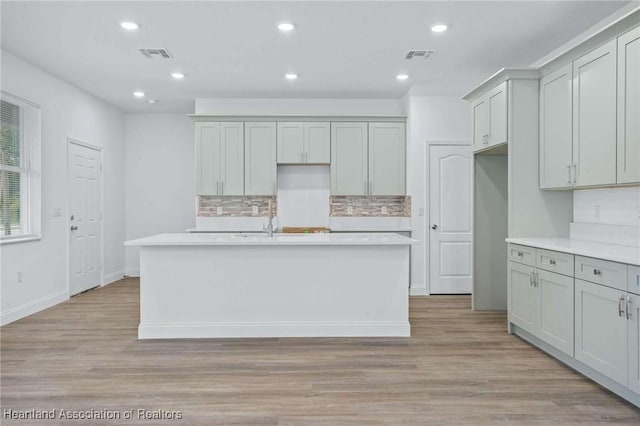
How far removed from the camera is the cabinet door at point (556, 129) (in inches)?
145

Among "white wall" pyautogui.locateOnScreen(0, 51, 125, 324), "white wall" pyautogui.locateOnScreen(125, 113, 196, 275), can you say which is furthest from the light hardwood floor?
"white wall" pyautogui.locateOnScreen(125, 113, 196, 275)

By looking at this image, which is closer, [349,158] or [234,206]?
[349,158]

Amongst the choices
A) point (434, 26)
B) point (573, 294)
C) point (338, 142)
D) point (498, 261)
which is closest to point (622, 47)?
point (434, 26)

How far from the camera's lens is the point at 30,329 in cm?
432

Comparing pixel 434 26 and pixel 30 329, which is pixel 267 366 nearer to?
pixel 30 329

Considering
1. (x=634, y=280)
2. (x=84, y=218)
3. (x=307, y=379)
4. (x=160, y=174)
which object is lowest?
(x=307, y=379)

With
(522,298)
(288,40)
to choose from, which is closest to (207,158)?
(288,40)

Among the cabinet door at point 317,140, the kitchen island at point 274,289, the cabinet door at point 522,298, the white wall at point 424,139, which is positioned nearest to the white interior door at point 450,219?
the white wall at point 424,139

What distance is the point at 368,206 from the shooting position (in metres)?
6.70

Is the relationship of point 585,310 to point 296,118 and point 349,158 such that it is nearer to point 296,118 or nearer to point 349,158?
point 349,158

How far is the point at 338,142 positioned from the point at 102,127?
11.7 ft

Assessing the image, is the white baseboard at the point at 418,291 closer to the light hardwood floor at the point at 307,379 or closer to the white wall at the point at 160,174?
the light hardwood floor at the point at 307,379

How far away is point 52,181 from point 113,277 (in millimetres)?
2208

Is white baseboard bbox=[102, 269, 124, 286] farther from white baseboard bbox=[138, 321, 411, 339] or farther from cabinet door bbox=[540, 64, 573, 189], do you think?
cabinet door bbox=[540, 64, 573, 189]
